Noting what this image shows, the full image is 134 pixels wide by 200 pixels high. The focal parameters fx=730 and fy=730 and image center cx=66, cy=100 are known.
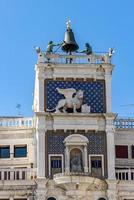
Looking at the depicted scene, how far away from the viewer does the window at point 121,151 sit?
55531 mm

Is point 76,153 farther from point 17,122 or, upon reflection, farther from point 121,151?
point 17,122

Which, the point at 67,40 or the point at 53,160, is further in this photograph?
the point at 67,40

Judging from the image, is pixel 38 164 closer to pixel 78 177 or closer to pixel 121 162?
pixel 78 177

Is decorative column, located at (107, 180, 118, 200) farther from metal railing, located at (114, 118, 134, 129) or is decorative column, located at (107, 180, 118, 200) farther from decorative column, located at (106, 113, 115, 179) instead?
metal railing, located at (114, 118, 134, 129)

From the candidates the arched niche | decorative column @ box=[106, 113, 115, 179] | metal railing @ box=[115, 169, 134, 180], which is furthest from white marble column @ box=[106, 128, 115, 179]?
the arched niche

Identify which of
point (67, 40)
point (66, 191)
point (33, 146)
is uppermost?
point (67, 40)

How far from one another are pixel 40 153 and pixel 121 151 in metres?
6.91

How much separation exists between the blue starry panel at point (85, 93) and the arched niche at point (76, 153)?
259cm

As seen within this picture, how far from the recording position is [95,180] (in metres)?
51.4

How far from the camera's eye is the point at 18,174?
52969 millimetres

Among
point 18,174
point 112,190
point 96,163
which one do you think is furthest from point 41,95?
point 112,190

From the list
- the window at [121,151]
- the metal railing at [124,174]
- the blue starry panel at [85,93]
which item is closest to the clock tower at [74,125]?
the blue starry panel at [85,93]

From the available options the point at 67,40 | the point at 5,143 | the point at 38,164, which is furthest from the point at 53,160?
the point at 67,40

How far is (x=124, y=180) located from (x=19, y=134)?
8.73m
